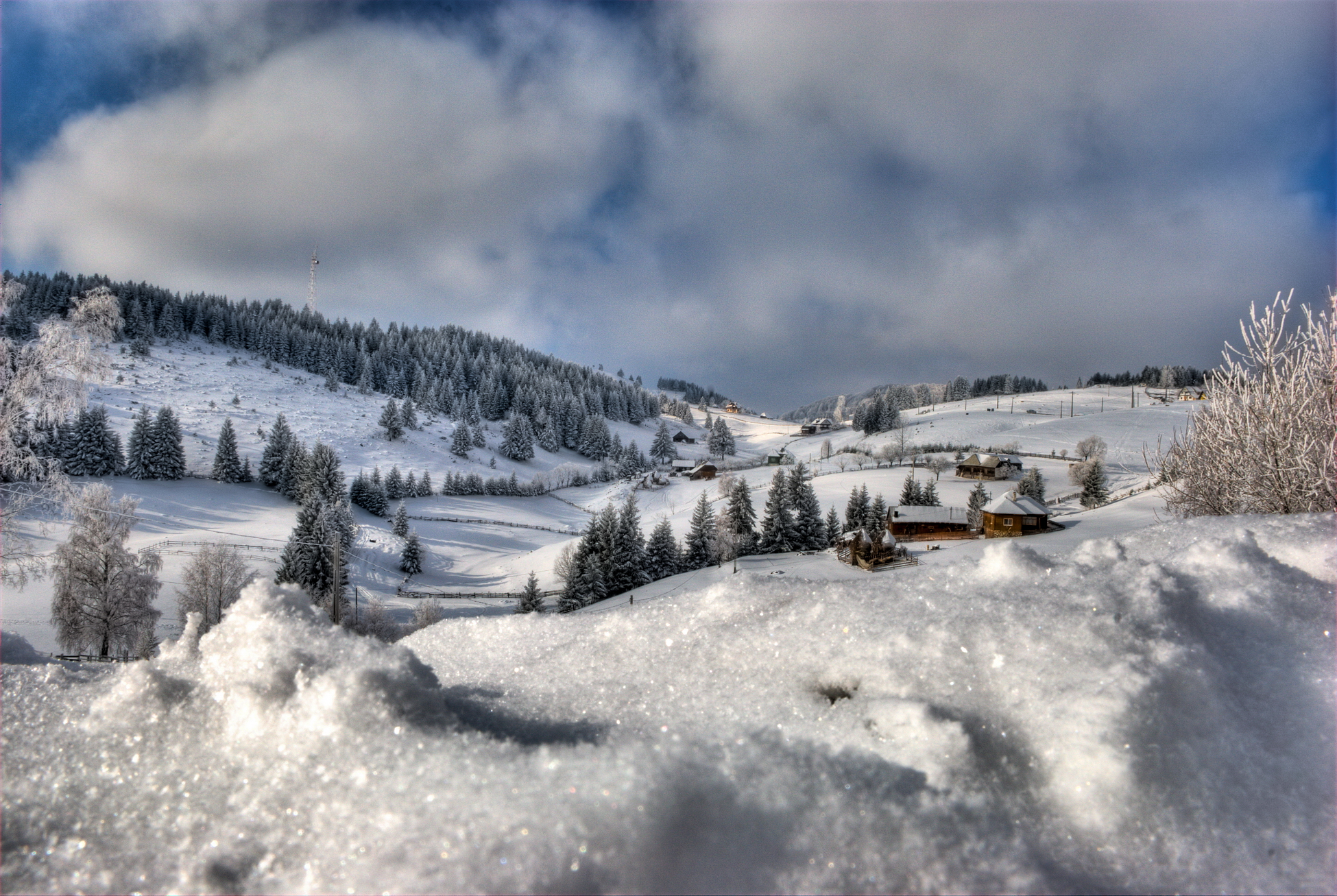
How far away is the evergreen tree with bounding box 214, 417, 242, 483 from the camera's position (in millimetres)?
53469

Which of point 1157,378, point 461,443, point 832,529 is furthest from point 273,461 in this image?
point 1157,378

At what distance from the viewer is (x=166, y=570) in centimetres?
3259

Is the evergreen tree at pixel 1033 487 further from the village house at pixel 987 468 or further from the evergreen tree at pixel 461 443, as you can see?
the evergreen tree at pixel 461 443

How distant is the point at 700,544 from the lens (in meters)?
39.3

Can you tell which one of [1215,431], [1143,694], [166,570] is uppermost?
[1215,431]

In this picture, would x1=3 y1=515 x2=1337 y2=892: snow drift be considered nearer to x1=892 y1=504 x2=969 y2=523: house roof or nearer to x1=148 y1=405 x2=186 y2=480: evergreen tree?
x1=892 y1=504 x2=969 y2=523: house roof

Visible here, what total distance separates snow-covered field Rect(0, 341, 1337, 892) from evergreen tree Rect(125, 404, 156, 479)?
6605 centimetres

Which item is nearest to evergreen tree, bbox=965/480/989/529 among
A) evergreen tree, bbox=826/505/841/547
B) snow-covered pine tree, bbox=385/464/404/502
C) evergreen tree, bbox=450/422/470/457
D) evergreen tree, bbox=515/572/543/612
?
evergreen tree, bbox=826/505/841/547

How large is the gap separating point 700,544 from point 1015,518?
771 inches

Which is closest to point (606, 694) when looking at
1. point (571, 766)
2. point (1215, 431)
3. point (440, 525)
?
point (571, 766)

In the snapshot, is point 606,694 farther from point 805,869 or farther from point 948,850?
point 948,850

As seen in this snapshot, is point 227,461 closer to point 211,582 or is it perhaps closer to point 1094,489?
point 211,582

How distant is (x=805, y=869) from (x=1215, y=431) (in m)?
7.72

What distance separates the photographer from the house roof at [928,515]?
131 feet
